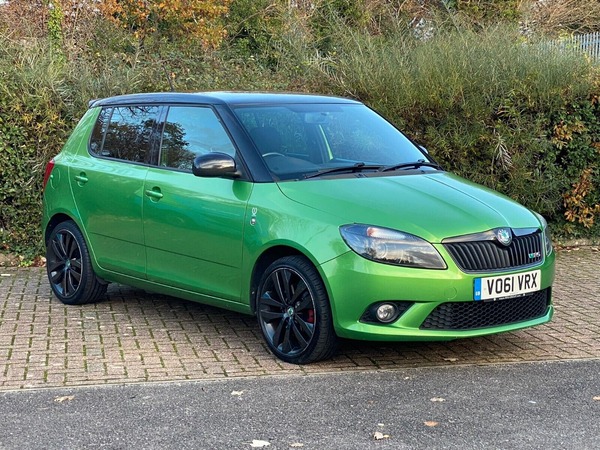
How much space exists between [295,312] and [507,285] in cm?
135

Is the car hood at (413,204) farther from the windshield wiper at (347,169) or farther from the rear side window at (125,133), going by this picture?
the rear side window at (125,133)

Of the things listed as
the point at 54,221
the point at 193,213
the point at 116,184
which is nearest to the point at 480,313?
the point at 193,213

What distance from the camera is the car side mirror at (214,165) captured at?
20.6 feet

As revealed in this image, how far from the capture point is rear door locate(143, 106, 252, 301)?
6.39 metres

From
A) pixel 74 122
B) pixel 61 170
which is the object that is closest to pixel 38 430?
pixel 61 170

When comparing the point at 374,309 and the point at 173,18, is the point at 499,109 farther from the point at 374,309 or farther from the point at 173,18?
the point at 173,18

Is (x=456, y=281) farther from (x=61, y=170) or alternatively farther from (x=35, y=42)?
(x=35, y=42)

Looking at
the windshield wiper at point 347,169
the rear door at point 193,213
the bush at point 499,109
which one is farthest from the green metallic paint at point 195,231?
the bush at point 499,109

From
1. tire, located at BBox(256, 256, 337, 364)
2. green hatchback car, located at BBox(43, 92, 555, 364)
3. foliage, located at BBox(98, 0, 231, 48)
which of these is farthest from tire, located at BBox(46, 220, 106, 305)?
foliage, located at BBox(98, 0, 231, 48)

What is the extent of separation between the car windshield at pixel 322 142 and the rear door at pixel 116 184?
1063 millimetres

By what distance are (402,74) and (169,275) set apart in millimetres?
5086

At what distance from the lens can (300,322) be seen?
5984 millimetres

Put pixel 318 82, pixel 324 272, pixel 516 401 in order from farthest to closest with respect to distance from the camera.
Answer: pixel 318 82 → pixel 324 272 → pixel 516 401

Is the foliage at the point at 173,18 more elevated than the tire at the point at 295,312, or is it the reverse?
the foliage at the point at 173,18
